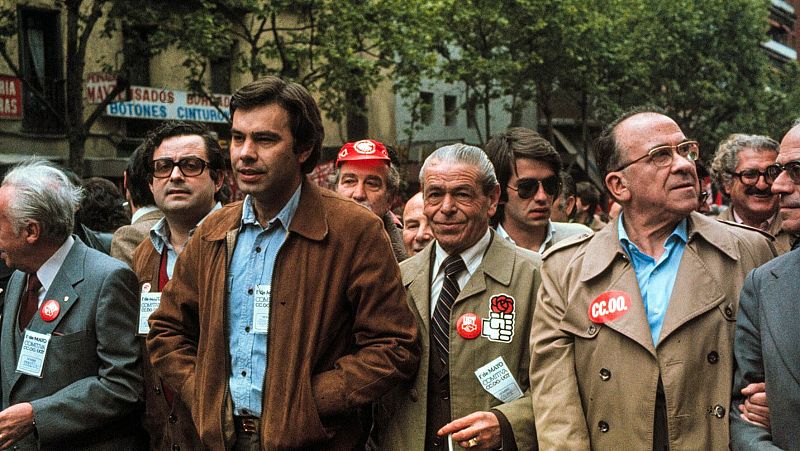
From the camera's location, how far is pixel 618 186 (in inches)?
155

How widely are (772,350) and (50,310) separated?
10.2 ft

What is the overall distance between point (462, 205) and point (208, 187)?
1555 millimetres

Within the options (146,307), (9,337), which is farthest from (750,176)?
(9,337)

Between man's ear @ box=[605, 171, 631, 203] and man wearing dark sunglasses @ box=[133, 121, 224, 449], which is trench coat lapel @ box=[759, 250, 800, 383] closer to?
man's ear @ box=[605, 171, 631, 203]

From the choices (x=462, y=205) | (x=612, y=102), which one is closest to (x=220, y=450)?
(x=462, y=205)

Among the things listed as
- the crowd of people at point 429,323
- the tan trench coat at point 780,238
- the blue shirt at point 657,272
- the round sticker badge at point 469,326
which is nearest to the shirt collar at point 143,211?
the crowd of people at point 429,323

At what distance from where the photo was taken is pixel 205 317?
387 cm

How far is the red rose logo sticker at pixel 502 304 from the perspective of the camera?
409cm

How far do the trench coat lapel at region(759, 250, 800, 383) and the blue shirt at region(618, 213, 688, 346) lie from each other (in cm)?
44

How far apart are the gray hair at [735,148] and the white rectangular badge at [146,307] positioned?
3664 millimetres

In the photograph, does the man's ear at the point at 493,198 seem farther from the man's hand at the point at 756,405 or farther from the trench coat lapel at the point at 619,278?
the man's hand at the point at 756,405

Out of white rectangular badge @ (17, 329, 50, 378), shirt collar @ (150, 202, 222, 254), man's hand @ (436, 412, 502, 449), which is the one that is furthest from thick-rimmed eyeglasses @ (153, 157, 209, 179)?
man's hand @ (436, 412, 502, 449)

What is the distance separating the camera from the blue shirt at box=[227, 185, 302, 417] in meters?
3.74

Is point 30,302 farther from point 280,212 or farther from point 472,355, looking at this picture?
point 472,355
